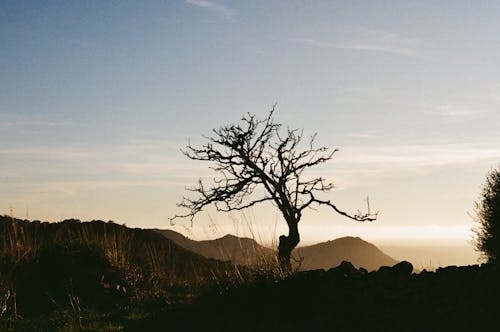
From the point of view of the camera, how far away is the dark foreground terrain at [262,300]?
961 cm

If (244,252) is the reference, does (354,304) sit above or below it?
below

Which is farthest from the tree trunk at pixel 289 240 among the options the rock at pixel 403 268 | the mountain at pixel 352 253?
the mountain at pixel 352 253

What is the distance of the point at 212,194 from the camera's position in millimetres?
17219

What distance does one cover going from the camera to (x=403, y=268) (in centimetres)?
1092

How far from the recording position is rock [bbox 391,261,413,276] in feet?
35.6

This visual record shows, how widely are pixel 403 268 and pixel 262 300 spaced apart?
276 centimetres

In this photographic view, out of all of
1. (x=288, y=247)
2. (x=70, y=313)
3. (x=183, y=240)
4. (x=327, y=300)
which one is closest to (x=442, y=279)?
(x=327, y=300)

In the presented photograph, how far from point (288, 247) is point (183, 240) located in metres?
28.1

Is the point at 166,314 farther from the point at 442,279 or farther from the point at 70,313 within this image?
the point at 442,279

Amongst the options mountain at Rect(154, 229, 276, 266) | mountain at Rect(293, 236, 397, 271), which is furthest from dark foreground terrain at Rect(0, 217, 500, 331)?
mountain at Rect(293, 236, 397, 271)

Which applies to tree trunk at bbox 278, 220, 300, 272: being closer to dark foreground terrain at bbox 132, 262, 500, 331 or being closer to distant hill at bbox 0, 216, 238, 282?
distant hill at bbox 0, 216, 238, 282

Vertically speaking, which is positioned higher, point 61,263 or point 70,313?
point 61,263

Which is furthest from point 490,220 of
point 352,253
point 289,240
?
point 352,253

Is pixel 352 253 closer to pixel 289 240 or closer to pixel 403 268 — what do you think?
pixel 289 240
